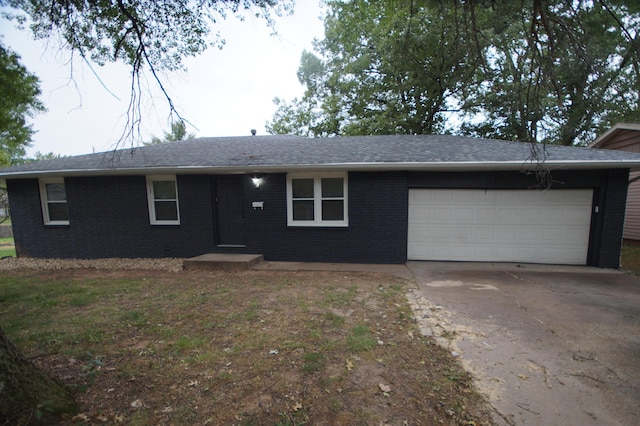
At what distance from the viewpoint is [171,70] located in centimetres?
373

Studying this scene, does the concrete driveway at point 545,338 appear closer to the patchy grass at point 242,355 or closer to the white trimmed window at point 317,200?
the patchy grass at point 242,355

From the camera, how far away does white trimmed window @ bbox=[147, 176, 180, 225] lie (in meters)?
7.94

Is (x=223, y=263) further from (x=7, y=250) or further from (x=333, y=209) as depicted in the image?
(x=7, y=250)

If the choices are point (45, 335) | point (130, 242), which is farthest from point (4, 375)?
point (130, 242)

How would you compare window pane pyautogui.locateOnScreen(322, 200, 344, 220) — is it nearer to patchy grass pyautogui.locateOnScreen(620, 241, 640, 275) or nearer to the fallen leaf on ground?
the fallen leaf on ground

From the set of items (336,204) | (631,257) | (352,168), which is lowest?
(631,257)

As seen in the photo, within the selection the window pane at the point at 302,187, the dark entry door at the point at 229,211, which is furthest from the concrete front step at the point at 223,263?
the window pane at the point at 302,187

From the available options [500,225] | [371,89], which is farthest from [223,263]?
[371,89]

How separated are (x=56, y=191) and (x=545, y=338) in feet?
38.5

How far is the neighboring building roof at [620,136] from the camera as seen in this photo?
32.3 feet

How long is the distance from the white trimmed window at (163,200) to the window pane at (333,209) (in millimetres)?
4105

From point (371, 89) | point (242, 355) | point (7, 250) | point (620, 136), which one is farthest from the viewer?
point (371, 89)

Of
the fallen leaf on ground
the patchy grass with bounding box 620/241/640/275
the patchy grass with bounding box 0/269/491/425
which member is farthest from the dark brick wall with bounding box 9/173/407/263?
the patchy grass with bounding box 620/241/640/275

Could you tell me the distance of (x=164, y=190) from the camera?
26.2ft
